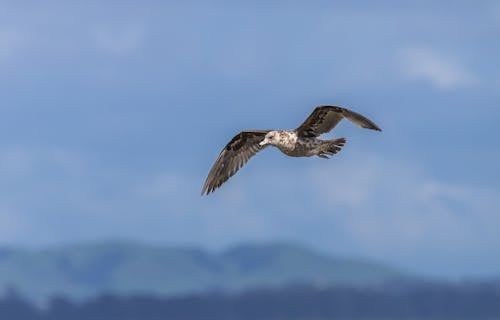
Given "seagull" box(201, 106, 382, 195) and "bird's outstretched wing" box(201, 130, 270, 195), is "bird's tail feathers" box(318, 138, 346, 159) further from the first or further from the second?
"bird's outstretched wing" box(201, 130, 270, 195)

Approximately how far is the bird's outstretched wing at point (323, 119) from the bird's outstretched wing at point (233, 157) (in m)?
2.48

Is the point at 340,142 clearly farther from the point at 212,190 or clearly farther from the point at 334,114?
the point at 212,190

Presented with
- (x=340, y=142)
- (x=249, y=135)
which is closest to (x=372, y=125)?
(x=340, y=142)

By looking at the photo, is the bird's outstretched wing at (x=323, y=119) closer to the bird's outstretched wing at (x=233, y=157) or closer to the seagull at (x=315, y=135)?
the seagull at (x=315, y=135)

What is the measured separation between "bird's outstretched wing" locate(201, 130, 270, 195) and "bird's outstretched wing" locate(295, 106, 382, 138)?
2.48 meters

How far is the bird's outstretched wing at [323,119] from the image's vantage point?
3500 centimetres

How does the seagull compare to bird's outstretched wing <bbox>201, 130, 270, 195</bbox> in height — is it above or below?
below

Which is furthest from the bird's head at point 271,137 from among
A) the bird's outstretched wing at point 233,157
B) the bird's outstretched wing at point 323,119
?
the bird's outstretched wing at point 233,157

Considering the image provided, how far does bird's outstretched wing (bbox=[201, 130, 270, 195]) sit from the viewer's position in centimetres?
3831

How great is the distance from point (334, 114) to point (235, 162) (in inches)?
155

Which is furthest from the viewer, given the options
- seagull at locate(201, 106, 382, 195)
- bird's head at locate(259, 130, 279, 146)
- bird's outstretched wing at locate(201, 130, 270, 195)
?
bird's outstretched wing at locate(201, 130, 270, 195)

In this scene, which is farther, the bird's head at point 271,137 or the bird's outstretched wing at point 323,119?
the bird's head at point 271,137

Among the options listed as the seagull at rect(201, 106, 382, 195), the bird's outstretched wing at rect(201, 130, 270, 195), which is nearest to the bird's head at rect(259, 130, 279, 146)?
the seagull at rect(201, 106, 382, 195)

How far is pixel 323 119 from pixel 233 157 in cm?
378
